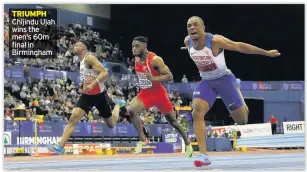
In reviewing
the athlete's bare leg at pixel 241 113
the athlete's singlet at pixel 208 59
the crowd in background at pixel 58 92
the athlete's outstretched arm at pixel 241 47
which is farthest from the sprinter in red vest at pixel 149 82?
the crowd in background at pixel 58 92

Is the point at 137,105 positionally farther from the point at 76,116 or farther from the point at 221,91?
the point at 221,91

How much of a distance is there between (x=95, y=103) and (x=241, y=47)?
3.74m

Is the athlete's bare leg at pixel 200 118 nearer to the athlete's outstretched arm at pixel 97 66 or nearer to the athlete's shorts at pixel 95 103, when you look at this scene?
the athlete's outstretched arm at pixel 97 66

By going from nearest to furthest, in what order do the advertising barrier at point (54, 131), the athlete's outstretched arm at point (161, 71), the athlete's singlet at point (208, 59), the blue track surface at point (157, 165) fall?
the athlete's singlet at point (208, 59) < the blue track surface at point (157, 165) < the athlete's outstretched arm at point (161, 71) < the advertising barrier at point (54, 131)

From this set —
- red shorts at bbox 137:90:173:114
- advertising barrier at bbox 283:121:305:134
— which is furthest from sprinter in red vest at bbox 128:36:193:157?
advertising barrier at bbox 283:121:305:134

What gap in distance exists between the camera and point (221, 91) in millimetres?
9383

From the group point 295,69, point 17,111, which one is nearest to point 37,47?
point 17,111

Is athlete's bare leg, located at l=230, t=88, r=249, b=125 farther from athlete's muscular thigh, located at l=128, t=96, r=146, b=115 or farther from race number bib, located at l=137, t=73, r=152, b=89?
athlete's muscular thigh, located at l=128, t=96, r=146, b=115

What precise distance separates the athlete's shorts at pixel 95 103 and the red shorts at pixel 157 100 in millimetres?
675

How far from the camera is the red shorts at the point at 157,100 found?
1177 cm

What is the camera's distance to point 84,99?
37.4ft

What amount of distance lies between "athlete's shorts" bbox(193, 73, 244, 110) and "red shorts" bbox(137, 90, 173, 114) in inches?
95.3

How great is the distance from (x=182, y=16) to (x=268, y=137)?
1298 centimetres

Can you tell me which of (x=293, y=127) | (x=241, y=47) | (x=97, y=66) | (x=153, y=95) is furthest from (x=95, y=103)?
(x=293, y=127)
